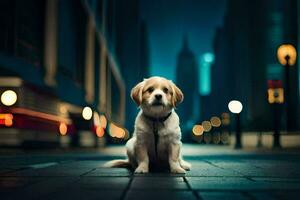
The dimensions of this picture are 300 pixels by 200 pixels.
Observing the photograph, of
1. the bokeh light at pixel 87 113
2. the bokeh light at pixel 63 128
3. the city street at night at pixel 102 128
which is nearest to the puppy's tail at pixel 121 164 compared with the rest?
the city street at night at pixel 102 128

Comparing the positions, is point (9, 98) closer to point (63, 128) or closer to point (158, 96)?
point (63, 128)

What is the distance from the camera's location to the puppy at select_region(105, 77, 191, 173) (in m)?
6.80

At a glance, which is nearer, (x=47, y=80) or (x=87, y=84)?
(x=47, y=80)

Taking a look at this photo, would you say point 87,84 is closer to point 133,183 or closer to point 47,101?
point 47,101

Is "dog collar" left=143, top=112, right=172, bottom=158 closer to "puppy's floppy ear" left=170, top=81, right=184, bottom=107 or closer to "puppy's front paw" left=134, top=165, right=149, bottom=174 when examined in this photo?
"puppy's floppy ear" left=170, top=81, right=184, bottom=107

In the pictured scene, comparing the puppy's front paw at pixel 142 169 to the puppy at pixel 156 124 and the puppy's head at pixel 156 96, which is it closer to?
the puppy at pixel 156 124

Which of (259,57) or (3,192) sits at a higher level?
(259,57)

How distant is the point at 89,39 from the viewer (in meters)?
59.6

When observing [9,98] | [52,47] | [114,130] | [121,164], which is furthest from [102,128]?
[114,130]

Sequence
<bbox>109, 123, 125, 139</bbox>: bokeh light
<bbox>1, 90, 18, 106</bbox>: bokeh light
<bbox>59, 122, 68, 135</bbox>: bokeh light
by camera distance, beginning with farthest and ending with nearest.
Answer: <bbox>109, 123, 125, 139</bbox>: bokeh light
<bbox>59, 122, 68, 135</bbox>: bokeh light
<bbox>1, 90, 18, 106</bbox>: bokeh light

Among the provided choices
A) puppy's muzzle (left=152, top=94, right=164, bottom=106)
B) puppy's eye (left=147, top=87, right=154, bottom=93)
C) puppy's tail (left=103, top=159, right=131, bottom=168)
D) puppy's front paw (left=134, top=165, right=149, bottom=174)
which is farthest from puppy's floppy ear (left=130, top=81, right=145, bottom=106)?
puppy's tail (left=103, top=159, right=131, bottom=168)

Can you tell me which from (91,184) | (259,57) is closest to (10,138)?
(91,184)

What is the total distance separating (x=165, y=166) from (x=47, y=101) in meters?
26.6

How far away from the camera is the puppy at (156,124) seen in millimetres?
6801
